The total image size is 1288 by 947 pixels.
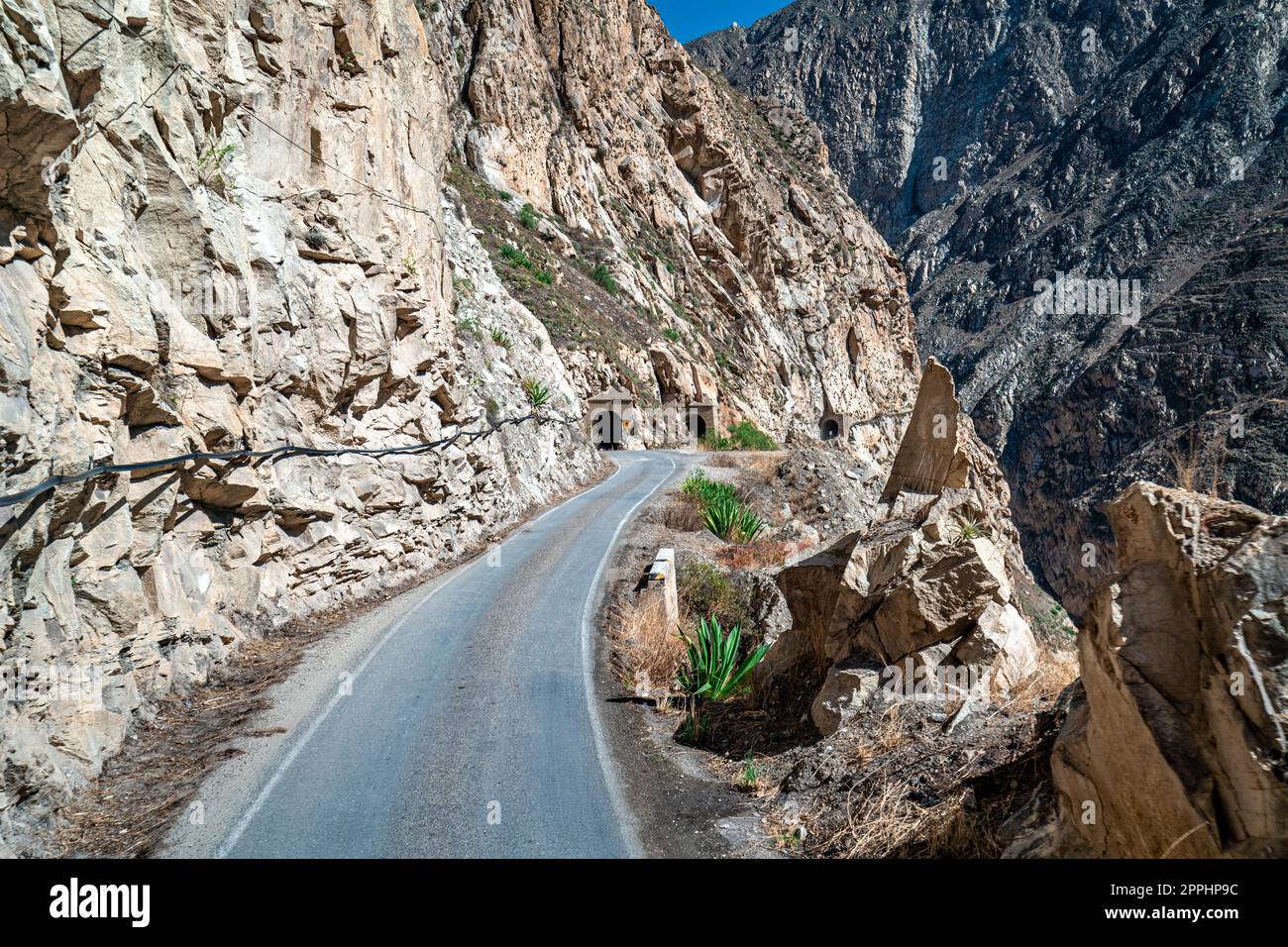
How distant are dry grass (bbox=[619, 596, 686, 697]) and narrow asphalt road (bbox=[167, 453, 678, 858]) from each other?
0.54m

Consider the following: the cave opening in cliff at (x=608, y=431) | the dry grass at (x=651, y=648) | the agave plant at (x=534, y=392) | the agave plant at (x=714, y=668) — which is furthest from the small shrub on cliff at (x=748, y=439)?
the agave plant at (x=714, y=668)

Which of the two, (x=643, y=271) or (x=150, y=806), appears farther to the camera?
(x=643, y=271)

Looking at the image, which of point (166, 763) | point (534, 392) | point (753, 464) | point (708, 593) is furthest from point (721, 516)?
point (166, 763)

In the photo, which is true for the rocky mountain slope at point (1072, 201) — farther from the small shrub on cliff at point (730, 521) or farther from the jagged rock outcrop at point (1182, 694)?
the jagged rock outcrop at point (1182, 694)

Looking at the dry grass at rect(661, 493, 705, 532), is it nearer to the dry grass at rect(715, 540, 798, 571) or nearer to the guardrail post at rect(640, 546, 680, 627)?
the dry grass at rect(715, 540, 798, 571)

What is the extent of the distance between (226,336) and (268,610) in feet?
11.3

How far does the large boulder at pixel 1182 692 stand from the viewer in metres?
2.98

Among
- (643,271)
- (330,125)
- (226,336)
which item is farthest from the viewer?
(643,271)

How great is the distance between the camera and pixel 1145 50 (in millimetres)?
117000

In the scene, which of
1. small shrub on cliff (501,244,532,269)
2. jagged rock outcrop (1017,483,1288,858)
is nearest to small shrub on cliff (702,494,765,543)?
jagged rock outcrop (1017,483,1288,858)

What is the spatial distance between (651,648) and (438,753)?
12.1 feet

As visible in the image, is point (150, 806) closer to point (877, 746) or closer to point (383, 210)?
point (877, 746)

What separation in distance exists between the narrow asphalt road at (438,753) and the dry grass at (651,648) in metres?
0.54

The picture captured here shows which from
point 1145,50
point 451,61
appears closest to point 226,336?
point 451,61
